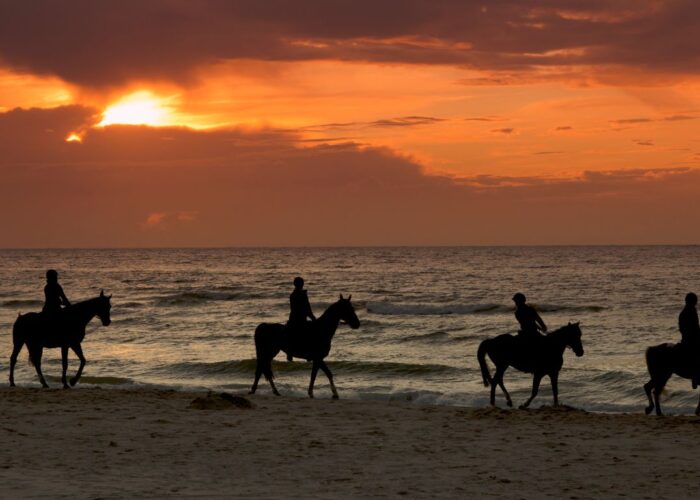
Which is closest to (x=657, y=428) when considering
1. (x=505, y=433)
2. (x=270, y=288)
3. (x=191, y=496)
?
(x=505, y=433)

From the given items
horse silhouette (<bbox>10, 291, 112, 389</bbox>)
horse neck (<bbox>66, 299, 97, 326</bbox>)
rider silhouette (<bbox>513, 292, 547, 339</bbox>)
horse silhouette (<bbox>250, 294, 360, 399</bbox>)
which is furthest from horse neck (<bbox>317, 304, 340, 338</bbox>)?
horse neck (<bbox>66, 299, 97, 326</bbox>)

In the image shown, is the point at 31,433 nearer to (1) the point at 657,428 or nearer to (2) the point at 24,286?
(1) the point at 657,428

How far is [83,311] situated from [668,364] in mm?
11478

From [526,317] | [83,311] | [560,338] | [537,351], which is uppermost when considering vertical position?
[526,317]

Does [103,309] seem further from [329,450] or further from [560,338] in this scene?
[560,338]

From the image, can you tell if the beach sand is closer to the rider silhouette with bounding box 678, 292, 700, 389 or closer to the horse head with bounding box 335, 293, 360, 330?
the rider silhouette with bounding box 678, 292, 700, 389

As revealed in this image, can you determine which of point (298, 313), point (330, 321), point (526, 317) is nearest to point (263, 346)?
point (298, 313)

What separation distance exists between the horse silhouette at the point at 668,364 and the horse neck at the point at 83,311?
1100cm

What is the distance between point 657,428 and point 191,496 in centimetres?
822

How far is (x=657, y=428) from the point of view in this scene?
14711 mm

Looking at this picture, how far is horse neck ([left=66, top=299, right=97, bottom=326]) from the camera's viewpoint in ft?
62.0

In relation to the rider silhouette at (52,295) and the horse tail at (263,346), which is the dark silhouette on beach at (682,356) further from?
the rider silhouette at (52,295)

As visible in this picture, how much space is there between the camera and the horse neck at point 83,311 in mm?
18891

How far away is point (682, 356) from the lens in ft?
54.4
